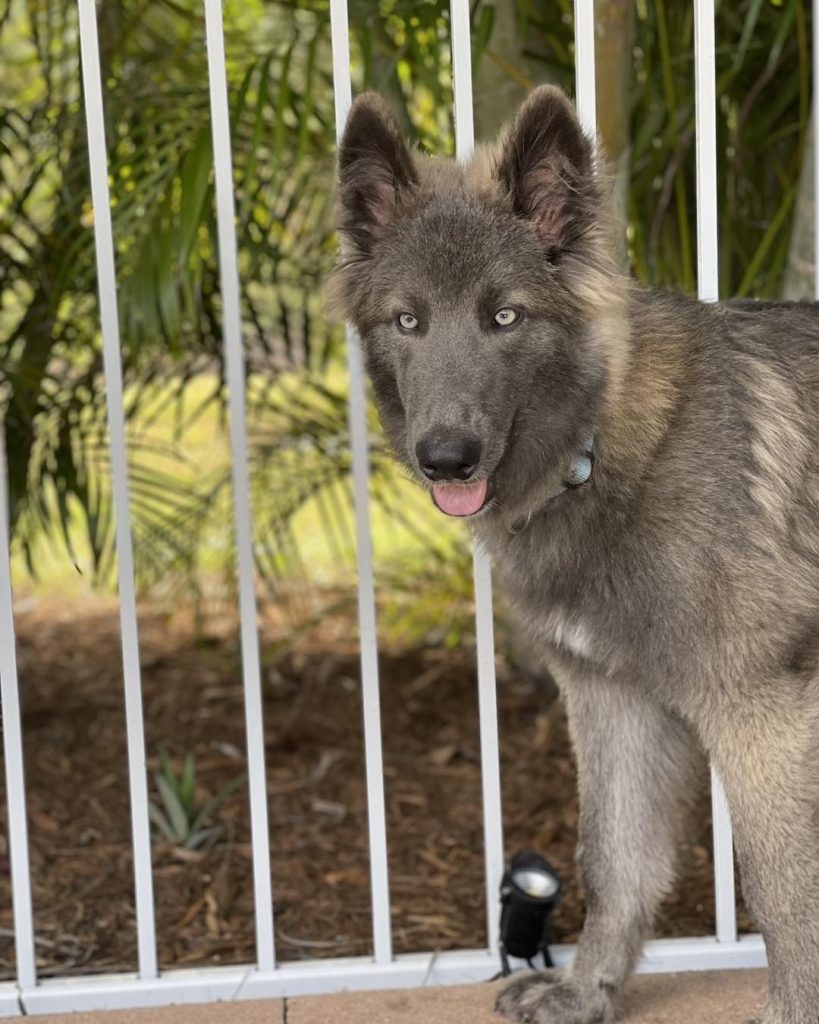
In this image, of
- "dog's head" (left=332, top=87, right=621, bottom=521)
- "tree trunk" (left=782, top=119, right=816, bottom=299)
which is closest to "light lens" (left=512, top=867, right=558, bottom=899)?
"dog's head" (left=332, top=87, right=621, bottom=521)

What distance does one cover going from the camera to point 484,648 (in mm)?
3227

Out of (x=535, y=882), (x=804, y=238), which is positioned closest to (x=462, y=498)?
(x=535, y=882)

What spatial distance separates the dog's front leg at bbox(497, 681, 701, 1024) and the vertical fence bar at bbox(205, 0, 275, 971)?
2.12 ft

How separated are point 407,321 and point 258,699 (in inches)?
40.7

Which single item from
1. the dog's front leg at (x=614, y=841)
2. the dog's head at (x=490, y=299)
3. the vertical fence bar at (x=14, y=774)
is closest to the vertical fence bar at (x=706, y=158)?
the dog's front leg at (x=614, y=841)

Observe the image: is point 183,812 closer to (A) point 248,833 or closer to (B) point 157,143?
(A) point 248,833

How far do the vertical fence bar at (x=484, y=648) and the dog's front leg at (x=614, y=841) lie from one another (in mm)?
212

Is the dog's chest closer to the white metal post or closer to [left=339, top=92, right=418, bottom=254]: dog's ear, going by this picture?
[left=339, top=92, right=418, bottom=254]: dog's ear

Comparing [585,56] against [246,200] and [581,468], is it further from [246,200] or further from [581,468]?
[246,200]

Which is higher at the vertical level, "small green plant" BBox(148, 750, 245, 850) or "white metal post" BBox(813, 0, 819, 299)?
"white metal post" BBox(813, 0, 819, 299)

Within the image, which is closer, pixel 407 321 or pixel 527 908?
pixel 407 321

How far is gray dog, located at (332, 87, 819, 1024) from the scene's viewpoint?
105 inches

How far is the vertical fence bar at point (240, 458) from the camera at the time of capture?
3.05 metres

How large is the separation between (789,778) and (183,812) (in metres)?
2.11
